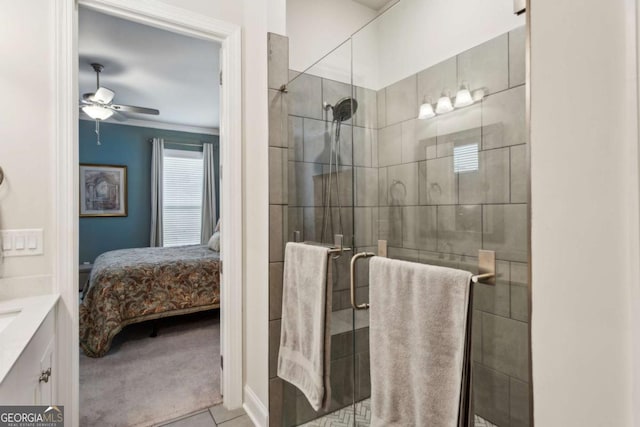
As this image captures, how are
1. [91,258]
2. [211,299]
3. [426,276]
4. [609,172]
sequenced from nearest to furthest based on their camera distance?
[609,172]
[426,276]
[211,299]
[91,258]

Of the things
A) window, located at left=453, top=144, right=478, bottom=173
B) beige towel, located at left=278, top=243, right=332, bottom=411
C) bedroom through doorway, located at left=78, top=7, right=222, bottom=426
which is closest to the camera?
window, located at left=453, top=144, right=478, bottom=173

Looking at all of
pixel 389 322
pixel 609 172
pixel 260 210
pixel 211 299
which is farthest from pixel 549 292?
pixel 211 299

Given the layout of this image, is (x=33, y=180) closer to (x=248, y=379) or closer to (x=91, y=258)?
(x=248, y=379)

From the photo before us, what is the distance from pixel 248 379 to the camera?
2.03 metres

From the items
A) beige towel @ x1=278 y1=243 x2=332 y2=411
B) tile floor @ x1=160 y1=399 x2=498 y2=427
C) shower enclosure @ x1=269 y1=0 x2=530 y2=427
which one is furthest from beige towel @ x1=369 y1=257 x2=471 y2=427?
tile floor @ x1=160 y1=399 x2=498 y2=427

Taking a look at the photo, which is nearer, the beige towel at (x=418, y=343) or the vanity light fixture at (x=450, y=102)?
the beige towel at (x=418, y=343)

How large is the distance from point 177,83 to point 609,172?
14.7 feet

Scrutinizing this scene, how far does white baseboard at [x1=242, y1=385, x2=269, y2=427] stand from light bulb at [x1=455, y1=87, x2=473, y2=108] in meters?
1.79

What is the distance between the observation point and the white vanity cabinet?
83 cm

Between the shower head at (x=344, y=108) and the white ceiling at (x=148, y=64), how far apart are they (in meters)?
1.88

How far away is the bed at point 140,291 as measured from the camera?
2.86 m

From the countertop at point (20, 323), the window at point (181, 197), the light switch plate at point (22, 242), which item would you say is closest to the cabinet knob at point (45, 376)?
the countertop at point (20, 323)

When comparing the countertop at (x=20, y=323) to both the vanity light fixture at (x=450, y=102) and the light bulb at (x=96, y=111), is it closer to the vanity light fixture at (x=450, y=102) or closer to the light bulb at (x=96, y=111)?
the vanity light fixture at (x=450, y=102)

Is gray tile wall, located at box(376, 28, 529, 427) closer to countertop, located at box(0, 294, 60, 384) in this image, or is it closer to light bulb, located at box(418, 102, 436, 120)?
light bulb, located at box(418, 102, 436, 120)
